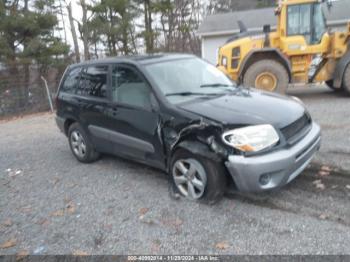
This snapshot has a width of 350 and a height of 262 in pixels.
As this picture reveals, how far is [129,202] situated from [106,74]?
6.54ft

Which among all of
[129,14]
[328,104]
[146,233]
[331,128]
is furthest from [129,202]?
[129,14]

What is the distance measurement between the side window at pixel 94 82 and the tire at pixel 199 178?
5.66 ft

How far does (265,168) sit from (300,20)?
7404 millimetres

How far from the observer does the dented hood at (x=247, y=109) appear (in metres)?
3.38

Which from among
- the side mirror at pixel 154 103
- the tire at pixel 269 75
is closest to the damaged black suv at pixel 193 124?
the side mirror at pixel 154 103

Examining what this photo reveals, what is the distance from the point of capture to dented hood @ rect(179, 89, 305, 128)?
3383mm

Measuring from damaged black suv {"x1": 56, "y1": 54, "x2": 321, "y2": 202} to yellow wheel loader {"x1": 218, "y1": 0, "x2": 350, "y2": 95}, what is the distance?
16.0ft

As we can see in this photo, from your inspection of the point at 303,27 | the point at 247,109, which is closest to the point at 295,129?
the point at 247,109

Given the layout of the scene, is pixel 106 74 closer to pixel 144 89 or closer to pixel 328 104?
pixel 144 89

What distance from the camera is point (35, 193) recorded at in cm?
464

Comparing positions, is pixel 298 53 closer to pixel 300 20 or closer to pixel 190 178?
pixel 300 20

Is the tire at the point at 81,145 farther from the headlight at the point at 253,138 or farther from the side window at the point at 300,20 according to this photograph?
the side window at the point at 300,20

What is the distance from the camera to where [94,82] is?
506cm

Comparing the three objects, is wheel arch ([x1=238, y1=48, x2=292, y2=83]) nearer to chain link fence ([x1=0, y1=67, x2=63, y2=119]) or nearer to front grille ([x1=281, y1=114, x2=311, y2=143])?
front grille ([x1=281, y1=114, x2=311, y2=143])
